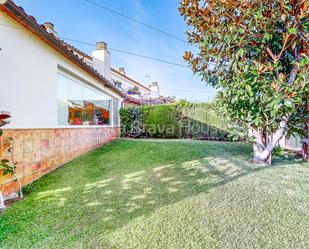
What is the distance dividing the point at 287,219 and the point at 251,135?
15.0 ft

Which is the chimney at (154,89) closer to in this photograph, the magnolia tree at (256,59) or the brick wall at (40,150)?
the brick wall at (40,150)

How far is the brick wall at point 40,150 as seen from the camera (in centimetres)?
522

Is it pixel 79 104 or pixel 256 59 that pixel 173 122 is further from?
pixel 256 59

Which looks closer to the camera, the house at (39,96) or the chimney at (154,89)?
the house at (39,96)

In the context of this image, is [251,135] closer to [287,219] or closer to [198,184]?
[198,184]

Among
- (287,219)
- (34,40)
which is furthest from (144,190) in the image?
(34,40)

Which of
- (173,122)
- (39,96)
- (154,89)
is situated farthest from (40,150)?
(154,89)

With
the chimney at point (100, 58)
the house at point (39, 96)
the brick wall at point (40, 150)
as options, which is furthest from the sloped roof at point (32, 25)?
the chimney at point (100, 58)

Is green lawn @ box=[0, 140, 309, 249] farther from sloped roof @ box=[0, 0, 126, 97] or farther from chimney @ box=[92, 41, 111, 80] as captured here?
chimney @ box=[92, 41, 111, 80]

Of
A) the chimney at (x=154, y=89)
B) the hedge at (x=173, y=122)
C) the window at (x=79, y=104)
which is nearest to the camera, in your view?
the window at (x=79, y=104)

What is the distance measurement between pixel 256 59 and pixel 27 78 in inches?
266

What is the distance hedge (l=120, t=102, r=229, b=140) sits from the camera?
48.3 feet

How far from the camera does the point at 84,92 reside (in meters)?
9.98

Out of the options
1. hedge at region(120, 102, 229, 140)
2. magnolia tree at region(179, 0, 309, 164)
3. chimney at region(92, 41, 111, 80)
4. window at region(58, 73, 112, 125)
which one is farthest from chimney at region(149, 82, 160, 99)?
magnolia tree at region(179, 0, 309, 164)
